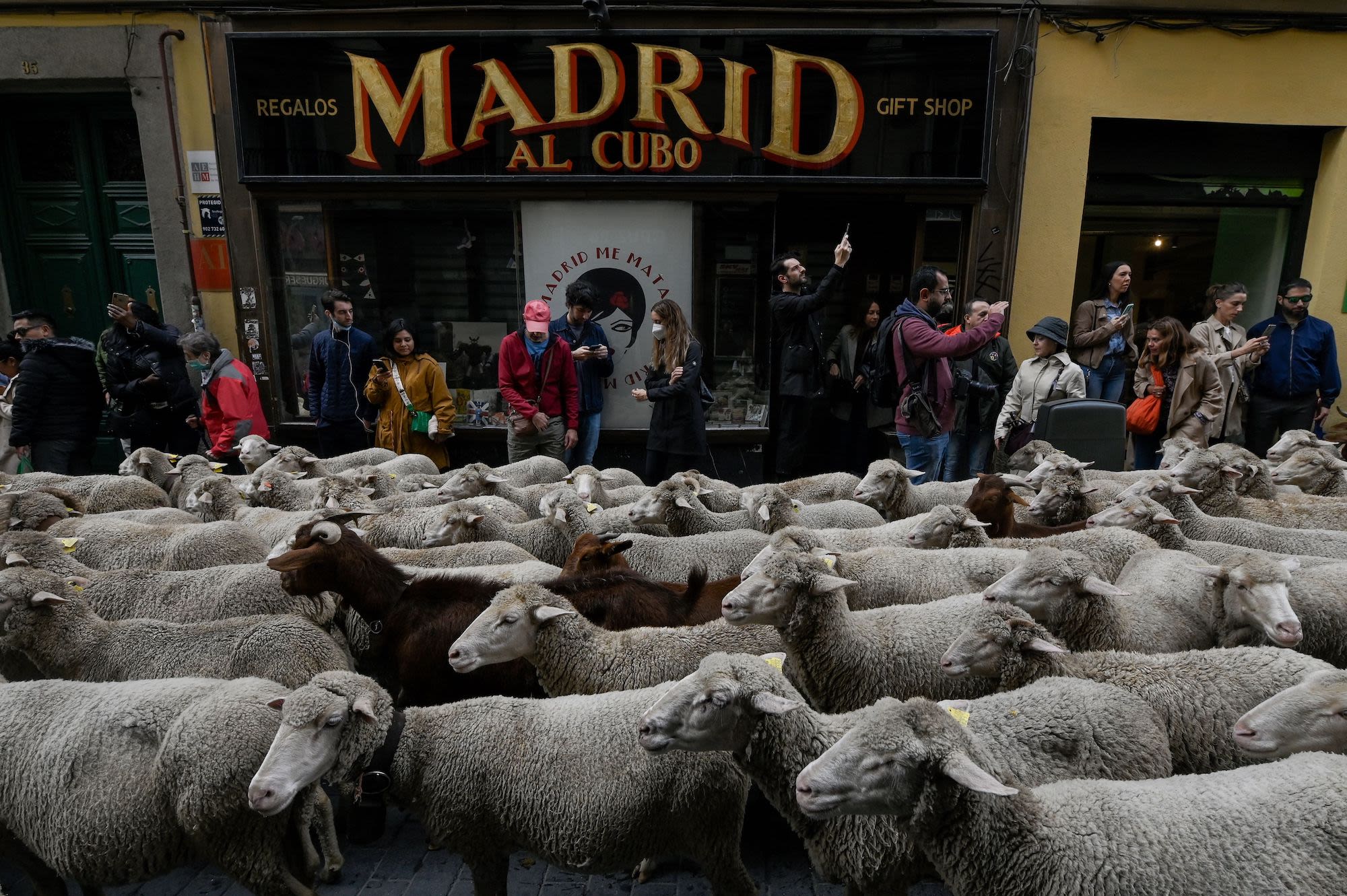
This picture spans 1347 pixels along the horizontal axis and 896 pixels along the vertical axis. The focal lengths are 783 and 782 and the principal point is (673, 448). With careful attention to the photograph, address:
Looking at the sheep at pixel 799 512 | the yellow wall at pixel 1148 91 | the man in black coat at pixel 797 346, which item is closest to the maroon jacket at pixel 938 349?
the man in black coat at pixel 797 346

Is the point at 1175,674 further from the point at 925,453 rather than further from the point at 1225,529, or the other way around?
the point at 925,453

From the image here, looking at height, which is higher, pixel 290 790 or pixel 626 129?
pixel 626 129

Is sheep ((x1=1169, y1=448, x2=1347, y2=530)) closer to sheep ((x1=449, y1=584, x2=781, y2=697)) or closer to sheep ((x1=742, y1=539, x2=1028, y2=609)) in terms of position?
sheep ((x1=742, y1=539, x2=1028, y2=609))

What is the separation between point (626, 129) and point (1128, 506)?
5966 mm

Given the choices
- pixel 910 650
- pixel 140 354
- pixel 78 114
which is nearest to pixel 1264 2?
pixel 910 650

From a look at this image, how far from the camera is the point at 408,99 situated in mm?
8102

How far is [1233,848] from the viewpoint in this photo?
2.15m

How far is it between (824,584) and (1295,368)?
6992 millimetres

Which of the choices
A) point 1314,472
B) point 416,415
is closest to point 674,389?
point 416,415

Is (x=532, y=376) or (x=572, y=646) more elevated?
(x=532, y=376)

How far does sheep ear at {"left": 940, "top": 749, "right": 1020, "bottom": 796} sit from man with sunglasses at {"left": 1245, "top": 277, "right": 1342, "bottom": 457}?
24.6 feet

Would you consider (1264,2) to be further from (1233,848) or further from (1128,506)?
(1233,848)

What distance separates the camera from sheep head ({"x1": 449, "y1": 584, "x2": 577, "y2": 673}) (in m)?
3.24

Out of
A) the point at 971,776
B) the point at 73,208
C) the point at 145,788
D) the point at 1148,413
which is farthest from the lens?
the point at 73,208
